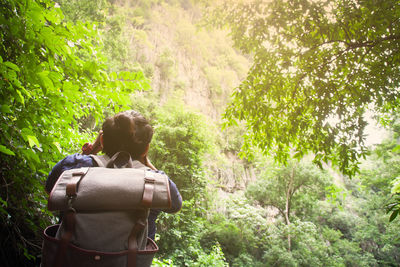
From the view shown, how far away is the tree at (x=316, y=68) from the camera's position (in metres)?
2.66

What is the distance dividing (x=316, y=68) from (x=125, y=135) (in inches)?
120

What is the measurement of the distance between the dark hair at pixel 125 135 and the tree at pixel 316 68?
7.37ft

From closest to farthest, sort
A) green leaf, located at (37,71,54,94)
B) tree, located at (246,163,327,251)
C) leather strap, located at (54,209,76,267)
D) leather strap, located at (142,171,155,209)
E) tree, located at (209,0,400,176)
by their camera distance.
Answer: leather strap, located at (54,209,76,267) → leather strap, located at (142,171,155,209) → green leaf, located at (37,71,54,94) → tree, located at (209,0,400,176) → tree, located at (246,163,327,251)

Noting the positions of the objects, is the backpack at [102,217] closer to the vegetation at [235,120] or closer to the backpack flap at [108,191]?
the backpack flap at [108,191]

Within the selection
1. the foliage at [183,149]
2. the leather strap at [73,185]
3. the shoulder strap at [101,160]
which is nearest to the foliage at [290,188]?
the foliage at [183,149]

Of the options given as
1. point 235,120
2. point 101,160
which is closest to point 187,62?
point 235,120

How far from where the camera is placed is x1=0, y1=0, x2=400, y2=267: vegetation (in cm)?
143

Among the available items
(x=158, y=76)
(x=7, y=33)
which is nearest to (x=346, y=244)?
(x=7, y=33)

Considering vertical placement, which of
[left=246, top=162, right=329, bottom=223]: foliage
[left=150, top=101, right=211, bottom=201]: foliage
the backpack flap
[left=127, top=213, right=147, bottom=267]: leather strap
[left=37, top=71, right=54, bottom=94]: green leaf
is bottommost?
[left=246, top=162, right=329, bottom=223]: foliage

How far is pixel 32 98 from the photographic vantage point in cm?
148

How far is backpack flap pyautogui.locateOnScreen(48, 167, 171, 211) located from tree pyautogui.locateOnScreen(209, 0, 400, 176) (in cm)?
253

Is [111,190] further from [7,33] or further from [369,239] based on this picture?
[369,239]

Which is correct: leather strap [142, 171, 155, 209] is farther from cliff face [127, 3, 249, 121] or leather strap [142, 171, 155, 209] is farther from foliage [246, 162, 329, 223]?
cliff face [127, 3, 249, 121]

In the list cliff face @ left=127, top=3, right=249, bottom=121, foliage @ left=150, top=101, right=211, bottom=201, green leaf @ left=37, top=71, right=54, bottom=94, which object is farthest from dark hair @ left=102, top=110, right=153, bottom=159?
cliff face @ left=127, top=3, right=249, bottom=121
